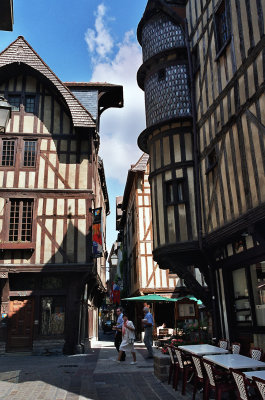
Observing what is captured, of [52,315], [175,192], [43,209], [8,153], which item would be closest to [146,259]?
[52,315]

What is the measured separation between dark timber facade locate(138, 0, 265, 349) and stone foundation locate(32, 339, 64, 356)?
5283 mm

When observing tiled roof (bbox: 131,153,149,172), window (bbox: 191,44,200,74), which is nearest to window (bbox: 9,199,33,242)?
window (bbox: 191,44,200,74)

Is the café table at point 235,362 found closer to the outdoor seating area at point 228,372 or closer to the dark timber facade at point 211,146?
the outdoor seating area at point 228,372

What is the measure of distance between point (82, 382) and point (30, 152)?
10059mm

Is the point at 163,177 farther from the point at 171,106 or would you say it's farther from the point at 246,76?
the point at 246,76

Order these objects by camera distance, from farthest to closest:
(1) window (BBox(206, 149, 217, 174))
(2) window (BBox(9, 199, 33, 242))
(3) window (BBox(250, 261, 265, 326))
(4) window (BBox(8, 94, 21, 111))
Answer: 1. (4) window (BBox(8, 94, 21, 111))
2. (2) window (BBox(9, 199, 33, 242))
3. (1) window (BBox(206, 149, 217, 174))
4. (3) window (BBox(250, 261, 265, 326))

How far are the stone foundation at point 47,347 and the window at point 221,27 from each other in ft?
37.1

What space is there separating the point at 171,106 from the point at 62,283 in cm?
791

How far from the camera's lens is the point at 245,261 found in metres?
8.18

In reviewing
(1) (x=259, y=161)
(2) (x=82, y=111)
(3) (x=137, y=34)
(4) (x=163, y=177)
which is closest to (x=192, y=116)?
(4) (x=163, y=177)

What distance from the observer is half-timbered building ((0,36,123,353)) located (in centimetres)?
1342

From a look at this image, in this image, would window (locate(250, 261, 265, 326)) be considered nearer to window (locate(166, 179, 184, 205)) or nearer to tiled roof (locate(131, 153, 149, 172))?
window (locate(166, 179, 184, 205))

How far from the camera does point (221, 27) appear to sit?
9195 mm

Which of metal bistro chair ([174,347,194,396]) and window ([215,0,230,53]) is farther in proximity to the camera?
window ([215,0,230,53])
